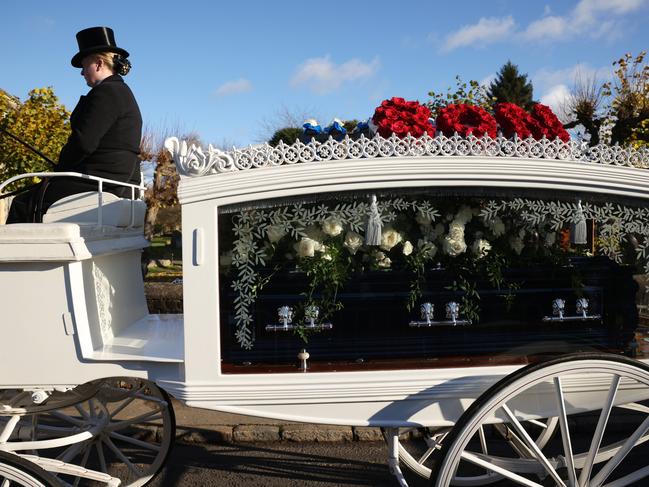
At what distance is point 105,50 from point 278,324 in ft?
5.66

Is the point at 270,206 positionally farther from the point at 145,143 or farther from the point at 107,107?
the point at 145,143

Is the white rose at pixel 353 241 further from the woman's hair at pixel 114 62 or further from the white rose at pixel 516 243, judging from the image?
the woman's hair at pixel 114 62

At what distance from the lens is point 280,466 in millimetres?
3426

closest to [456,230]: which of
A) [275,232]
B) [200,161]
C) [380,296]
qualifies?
[380,296]

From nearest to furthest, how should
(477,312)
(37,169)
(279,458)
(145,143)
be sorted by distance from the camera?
1. (477,312)
2. (279,458)
3. (37,169)
4. (145,143)

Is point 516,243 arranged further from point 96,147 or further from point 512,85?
point 512,85

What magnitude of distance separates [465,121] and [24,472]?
1.97m

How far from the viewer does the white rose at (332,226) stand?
2201mm

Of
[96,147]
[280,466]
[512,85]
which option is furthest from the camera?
[512,85]

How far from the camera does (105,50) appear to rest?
303 centimetres

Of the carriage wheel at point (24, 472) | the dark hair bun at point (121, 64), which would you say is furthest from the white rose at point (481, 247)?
the dark hair bun at point (121, 64)

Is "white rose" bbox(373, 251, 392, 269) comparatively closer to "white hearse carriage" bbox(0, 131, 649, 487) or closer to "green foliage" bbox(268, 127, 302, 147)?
"white hearse carriage" bbox(0, 131, 649, 487)

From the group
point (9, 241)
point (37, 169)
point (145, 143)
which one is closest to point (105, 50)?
point (9, 241)

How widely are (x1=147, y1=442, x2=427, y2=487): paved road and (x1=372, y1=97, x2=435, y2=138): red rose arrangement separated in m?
1.81
